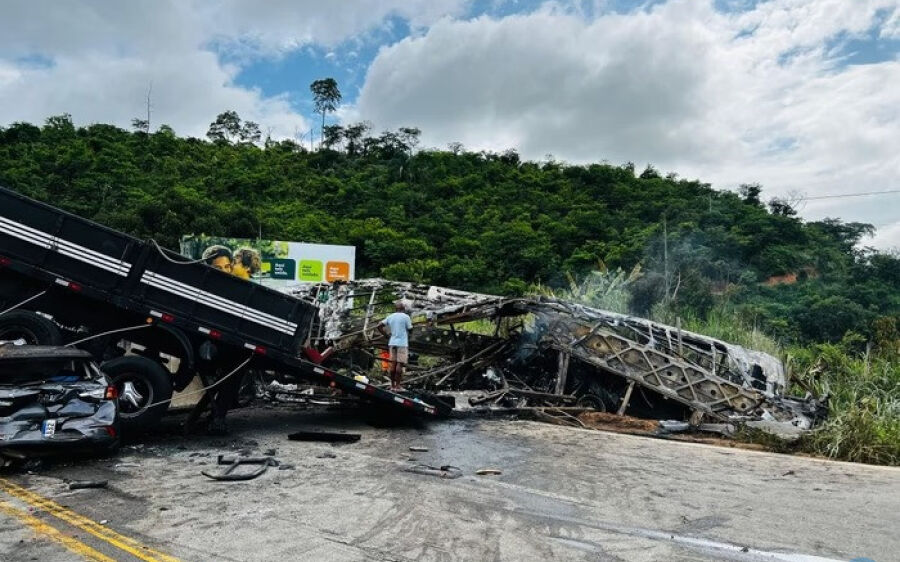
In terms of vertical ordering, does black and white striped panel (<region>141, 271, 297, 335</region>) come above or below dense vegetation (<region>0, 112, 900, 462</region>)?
below

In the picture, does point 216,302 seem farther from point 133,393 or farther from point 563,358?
point 563,358

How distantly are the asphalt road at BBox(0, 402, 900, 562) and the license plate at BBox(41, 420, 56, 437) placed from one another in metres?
0.45

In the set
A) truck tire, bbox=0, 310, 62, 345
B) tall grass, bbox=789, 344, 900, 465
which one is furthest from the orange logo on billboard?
truck tire, bbox=0, 310, 62, 345

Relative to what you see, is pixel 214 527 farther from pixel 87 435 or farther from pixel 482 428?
pixel 482 428

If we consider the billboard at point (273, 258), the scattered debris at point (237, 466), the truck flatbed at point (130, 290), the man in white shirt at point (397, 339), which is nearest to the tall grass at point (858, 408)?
the man in white shirt at point (397, 339)

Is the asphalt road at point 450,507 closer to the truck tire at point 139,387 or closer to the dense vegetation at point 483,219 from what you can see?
the truck tire at point 139,387

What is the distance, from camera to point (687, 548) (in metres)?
5.18

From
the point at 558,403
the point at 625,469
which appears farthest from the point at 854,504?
the point at 558,403

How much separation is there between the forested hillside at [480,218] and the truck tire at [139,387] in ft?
59.7

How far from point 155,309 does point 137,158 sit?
42816 millimetres

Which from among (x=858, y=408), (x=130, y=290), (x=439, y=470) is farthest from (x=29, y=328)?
(x=858, y=408)

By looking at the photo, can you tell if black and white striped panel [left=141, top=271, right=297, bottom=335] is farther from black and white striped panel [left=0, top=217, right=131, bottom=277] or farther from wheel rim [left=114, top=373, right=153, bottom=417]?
wheel rim [left=114, top=373, right=153, bottom=417]

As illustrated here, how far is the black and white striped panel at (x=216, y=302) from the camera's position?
9.11 metres

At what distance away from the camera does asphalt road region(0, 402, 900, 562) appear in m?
4.99
